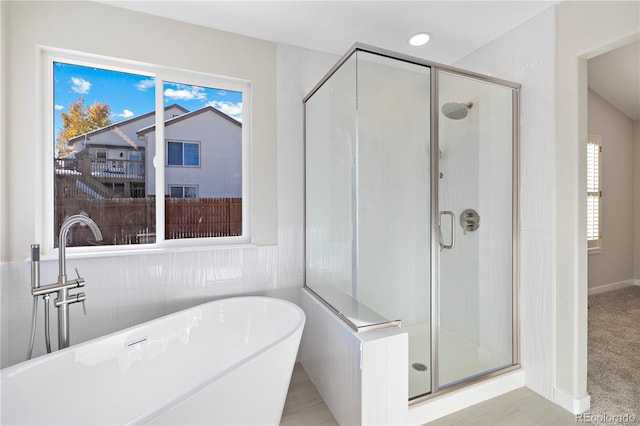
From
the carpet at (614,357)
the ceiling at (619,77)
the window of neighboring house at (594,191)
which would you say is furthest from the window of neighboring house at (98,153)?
the window of neighboring house at (594,191)

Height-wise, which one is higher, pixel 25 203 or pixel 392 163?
pixel 392 163

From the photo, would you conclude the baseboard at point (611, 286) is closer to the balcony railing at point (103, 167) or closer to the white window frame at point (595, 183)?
the white window frame at point (595, 183)

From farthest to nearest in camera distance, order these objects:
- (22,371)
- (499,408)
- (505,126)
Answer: (505,126)
(499,408)
(22,371)

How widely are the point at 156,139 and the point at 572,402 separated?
311cm

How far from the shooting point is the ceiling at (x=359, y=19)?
181cm

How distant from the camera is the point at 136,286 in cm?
188

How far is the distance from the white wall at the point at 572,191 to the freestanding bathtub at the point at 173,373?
1.61 metres

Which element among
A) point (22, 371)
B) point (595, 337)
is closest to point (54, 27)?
point (22, 371)

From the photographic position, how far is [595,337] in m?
2.63

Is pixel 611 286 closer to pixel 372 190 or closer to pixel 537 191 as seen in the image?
pixel 537 191

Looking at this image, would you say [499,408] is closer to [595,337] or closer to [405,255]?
[405,255]

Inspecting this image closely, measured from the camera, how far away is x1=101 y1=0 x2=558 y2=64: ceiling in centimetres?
181

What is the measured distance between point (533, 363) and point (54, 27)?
3650 millimetres

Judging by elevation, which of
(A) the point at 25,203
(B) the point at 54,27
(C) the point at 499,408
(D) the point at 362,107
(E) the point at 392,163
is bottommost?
(C) the point at 499,408
